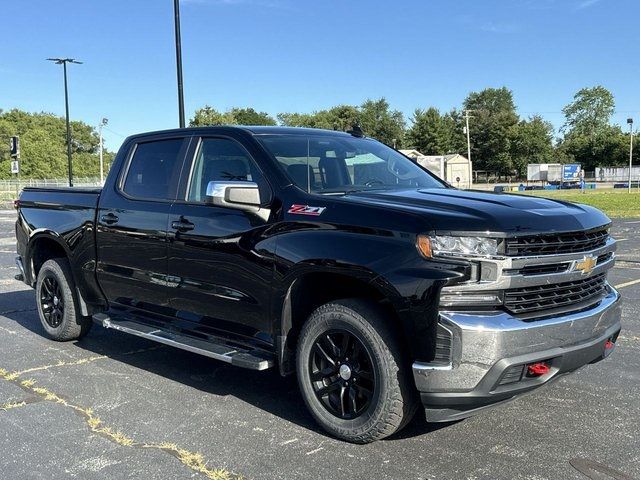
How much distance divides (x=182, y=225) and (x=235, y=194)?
2.53 feet

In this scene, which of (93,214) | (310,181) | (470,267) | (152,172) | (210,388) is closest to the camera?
(470,267)

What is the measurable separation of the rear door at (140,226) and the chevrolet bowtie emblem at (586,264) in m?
2.88

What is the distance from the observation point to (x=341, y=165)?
465cm

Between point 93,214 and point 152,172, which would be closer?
point 152,172

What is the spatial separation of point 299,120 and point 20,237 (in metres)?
99.7

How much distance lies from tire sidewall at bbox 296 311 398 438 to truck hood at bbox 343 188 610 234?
720 millimetres

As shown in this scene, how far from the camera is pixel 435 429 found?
3994mm

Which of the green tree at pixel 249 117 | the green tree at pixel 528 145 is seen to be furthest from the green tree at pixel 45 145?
the green tree at pixel 528 145

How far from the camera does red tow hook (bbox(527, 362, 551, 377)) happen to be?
3371 millimetres

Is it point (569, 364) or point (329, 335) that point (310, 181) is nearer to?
point (329, 335)

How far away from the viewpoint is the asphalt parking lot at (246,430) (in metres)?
3.44

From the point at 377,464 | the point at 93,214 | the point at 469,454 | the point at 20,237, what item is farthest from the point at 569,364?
the point at 20,237

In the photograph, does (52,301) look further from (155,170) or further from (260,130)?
(260,130)

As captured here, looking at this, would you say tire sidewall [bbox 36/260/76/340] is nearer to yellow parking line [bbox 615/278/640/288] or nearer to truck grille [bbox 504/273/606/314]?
truck grille [bbox 504/273/606/314]
